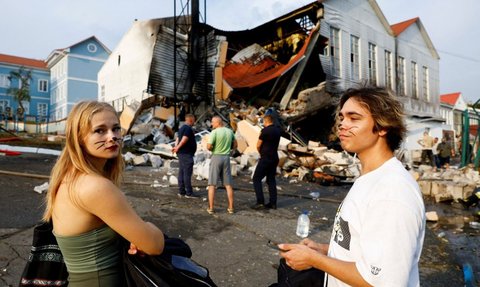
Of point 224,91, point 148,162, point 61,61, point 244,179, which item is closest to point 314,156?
point 244,179

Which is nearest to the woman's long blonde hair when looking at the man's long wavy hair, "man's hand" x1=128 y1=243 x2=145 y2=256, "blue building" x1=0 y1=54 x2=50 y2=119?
"man's hand" x1=128 y1=243 x2=145 y2=256

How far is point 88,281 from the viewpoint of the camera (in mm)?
Answer: 1494

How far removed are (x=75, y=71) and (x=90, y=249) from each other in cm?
4641

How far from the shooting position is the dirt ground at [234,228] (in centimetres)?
382

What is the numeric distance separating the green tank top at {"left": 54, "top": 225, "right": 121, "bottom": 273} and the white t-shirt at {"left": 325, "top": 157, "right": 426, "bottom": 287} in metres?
1.07

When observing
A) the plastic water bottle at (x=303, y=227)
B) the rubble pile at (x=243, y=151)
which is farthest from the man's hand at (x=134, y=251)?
the rubble pile at (x=243, y=151)

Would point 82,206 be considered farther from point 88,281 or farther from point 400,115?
point 400,115

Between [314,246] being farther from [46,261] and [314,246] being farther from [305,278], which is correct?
[46,261]

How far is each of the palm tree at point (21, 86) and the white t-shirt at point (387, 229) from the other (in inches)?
1899

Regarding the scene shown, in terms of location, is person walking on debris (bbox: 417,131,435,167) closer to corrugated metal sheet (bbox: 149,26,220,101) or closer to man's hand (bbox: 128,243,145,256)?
corrugated metal sheet (bbox: 149,26,220,101)

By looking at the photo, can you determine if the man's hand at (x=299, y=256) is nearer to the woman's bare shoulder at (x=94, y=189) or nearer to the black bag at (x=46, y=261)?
the woman's bare shoulder at (x=94, y=189)

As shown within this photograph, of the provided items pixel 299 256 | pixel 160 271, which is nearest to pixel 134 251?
pixel 160 271

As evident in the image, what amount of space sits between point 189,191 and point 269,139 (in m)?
2.25

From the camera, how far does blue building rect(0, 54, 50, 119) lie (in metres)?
45.1
